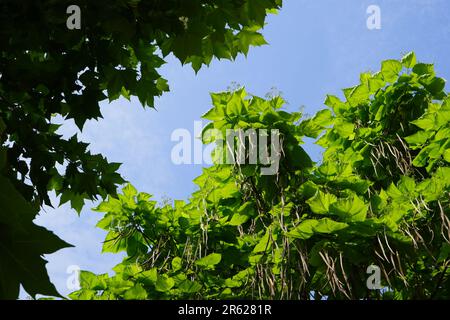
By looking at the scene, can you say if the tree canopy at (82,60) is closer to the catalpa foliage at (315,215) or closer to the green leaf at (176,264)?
the catalpa foliage at (315,215)

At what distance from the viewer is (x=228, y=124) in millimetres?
3414

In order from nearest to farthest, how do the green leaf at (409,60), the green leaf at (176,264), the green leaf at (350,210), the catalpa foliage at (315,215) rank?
the green leaf at (350,210) → the catalpa foliage at (315,215) → the green leaf at (176,264) → the green leaf at (409,60)

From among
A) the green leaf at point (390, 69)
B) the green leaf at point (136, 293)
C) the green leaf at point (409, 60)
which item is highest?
the green leaf at point (409, 60)

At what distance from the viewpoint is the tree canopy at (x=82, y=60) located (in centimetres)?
208

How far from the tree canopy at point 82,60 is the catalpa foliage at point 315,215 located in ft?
3.01

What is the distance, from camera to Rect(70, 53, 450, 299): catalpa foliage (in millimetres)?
2822

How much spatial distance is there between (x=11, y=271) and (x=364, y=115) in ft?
13.8

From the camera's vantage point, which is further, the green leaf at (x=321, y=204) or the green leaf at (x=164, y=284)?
the green leaf at (x=164, y=284)

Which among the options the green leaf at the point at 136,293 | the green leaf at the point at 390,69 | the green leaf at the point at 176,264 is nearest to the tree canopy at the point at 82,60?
the green leaf at the point at 136,293

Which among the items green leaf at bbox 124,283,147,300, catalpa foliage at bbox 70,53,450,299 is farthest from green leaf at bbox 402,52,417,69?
green leaf at bbox 124,283,147,300

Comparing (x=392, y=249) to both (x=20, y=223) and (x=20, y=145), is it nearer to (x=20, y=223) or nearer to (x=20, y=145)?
(x=20, y=145)

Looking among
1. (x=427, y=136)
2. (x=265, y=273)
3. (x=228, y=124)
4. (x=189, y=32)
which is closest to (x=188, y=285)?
(x=265, y=273)

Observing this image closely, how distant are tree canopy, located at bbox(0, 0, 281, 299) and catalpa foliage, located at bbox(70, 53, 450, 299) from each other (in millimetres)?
917

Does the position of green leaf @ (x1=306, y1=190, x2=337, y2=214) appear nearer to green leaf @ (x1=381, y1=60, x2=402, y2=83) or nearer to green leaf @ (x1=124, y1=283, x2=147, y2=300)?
green leaf @ (x1=124, y1=283, x2=147, y2=300)
